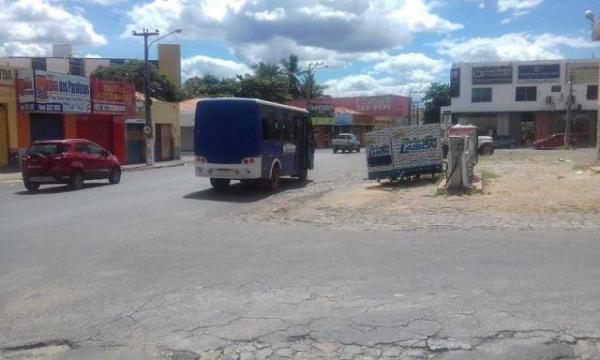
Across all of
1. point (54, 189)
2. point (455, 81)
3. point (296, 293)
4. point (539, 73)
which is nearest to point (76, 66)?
point (455, 81)

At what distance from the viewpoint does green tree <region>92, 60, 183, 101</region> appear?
2437 inches

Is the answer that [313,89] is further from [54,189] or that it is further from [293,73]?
[54,189]

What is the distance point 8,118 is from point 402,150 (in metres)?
20.4

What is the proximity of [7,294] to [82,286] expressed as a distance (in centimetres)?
79

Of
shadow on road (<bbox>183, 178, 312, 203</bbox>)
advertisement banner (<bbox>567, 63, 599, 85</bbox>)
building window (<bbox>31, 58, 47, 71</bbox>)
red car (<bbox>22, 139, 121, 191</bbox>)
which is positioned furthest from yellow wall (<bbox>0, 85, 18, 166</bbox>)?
advertisement banner (<bbox>567, 63, 599, 85</bbox>)

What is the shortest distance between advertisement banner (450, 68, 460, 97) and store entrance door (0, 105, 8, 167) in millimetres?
48615

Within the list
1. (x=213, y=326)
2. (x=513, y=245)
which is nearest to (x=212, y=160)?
(x=513, y=245)

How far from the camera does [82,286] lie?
23.9 ft

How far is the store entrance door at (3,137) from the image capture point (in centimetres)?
3052

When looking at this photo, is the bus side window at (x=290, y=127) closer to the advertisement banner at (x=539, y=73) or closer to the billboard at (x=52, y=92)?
the billboard at (x=52, y=92)

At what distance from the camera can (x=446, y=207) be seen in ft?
46.2

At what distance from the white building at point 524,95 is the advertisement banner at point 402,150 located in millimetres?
49350

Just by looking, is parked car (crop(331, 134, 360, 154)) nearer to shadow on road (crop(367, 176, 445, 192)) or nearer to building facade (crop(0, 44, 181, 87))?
building facade (crop(0, 44, 181, 87))

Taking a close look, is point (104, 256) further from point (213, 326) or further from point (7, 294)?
point (213, 326)
